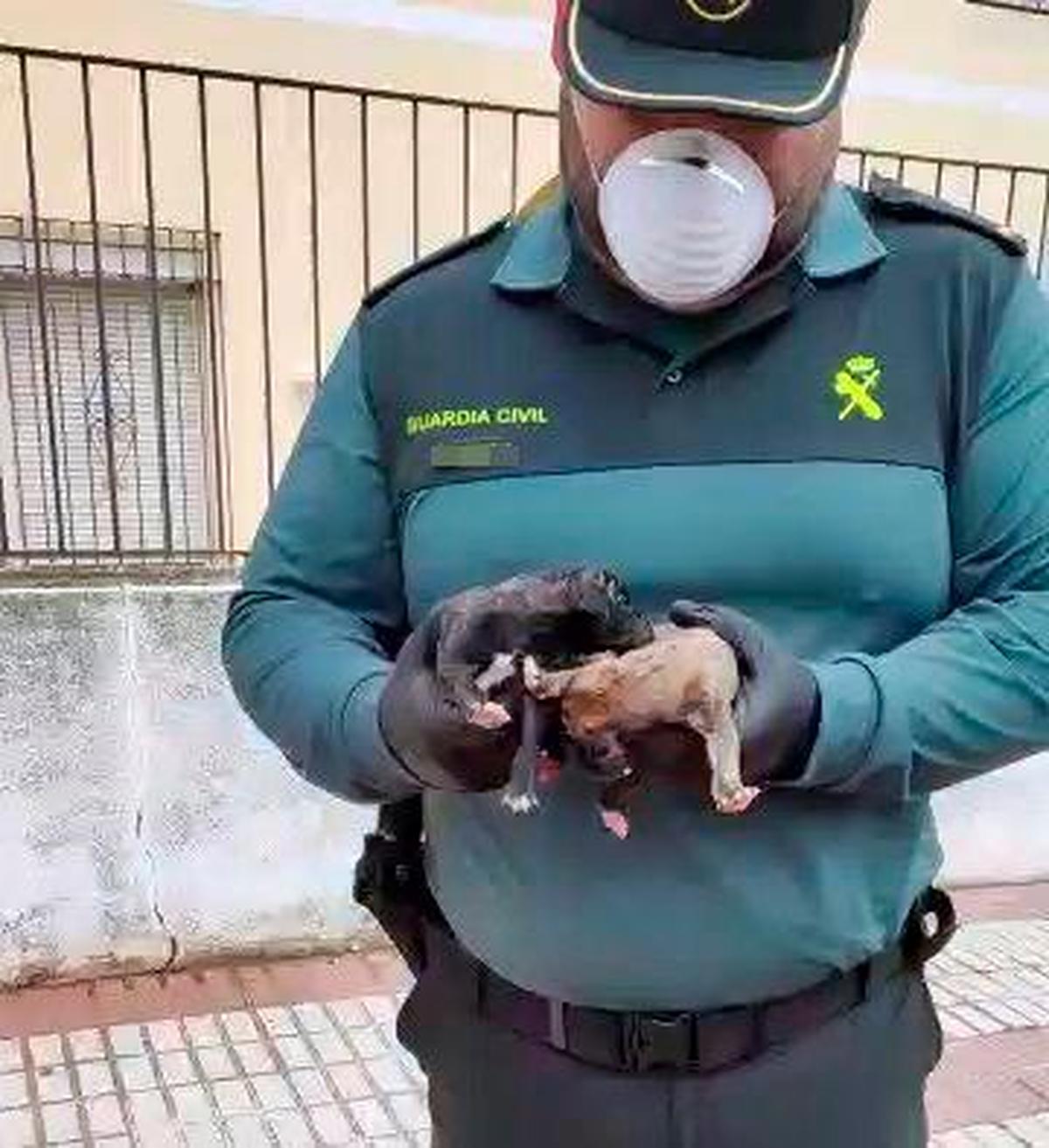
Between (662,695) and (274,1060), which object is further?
(274,1060)

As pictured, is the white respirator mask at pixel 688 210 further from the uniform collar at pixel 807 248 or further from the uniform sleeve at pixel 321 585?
the uniform sleeve at pixel 321 585

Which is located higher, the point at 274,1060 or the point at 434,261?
the point at 434,261

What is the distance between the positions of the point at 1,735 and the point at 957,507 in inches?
119

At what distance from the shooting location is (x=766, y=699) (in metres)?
0.98

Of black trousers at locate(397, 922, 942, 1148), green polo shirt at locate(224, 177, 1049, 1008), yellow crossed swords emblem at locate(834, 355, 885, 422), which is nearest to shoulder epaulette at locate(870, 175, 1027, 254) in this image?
green polo shirt at locate(224, 177, 1049, 1008)

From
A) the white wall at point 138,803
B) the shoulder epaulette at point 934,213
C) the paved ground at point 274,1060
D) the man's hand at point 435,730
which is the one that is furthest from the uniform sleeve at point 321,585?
the white wall at point 138,803

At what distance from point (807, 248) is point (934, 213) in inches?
5.6

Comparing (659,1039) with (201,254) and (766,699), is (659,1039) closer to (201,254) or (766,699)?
(766,699)

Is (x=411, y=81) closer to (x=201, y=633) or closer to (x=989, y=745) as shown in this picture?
(x=201, y=633)

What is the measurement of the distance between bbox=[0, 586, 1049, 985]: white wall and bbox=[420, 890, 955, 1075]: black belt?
102 inches

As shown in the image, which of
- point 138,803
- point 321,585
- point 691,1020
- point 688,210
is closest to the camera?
point 688,210

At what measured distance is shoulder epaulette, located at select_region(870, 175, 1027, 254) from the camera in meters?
1.21

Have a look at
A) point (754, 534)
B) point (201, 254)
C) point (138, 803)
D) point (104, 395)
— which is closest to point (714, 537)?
point (754, 534)

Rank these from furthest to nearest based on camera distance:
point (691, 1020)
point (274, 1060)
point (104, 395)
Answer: point (104, 395) → point (274, 1060) → point (691, 1020)
